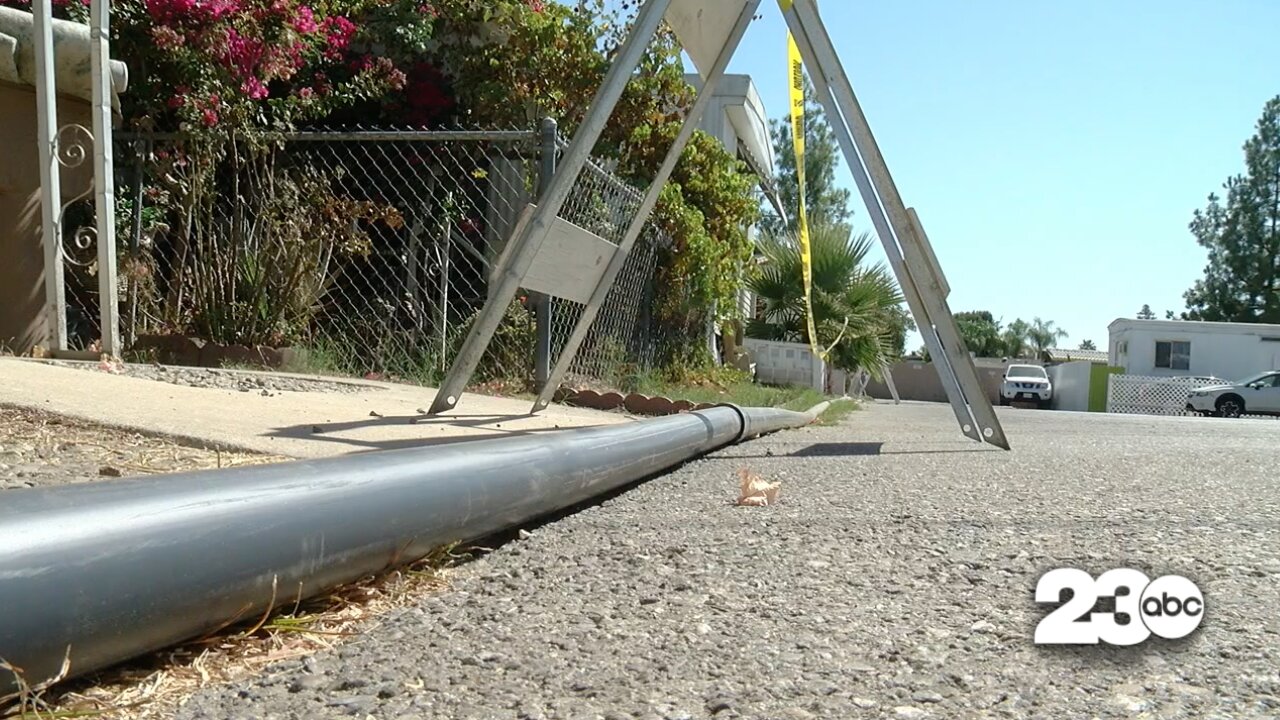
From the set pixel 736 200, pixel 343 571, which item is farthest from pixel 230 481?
pixel 736 200

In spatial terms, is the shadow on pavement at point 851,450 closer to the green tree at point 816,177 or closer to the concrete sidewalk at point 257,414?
the concrete sidewalk at point 257,414

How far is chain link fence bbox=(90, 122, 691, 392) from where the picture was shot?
6.85 m

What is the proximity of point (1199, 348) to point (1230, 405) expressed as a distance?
775cm

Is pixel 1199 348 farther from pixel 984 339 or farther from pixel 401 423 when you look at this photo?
pixel 984 339

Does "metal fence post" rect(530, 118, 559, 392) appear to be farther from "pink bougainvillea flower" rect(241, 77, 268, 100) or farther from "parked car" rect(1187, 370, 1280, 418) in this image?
"parked car" rect(1187, 370, 1280, 418)

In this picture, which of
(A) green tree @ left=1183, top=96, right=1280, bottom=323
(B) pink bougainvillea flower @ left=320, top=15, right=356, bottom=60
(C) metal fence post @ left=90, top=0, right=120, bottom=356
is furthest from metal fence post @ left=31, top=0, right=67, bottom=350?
(A) green tree @ left=1183, top=96, right=1280, bottom=323

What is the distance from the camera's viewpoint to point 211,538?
1545mm

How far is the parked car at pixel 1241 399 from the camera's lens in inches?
1030

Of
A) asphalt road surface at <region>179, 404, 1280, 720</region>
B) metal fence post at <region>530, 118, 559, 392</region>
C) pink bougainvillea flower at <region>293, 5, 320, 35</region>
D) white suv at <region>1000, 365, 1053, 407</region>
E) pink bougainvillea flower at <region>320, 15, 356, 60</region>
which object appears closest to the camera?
asphalt road surface at <region>179, 404, 1280, 720</region>

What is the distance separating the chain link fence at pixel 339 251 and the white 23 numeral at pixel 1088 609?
4.82 meters

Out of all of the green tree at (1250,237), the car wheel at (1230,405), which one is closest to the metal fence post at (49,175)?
the car wheel at (1230,405)

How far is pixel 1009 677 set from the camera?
1610 millimetres

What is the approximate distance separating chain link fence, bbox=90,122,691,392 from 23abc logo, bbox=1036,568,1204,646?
4843 millimetres

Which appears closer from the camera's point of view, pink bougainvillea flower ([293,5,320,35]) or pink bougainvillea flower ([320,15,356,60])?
pink bougainvillea flower ([293,5,320,35])
